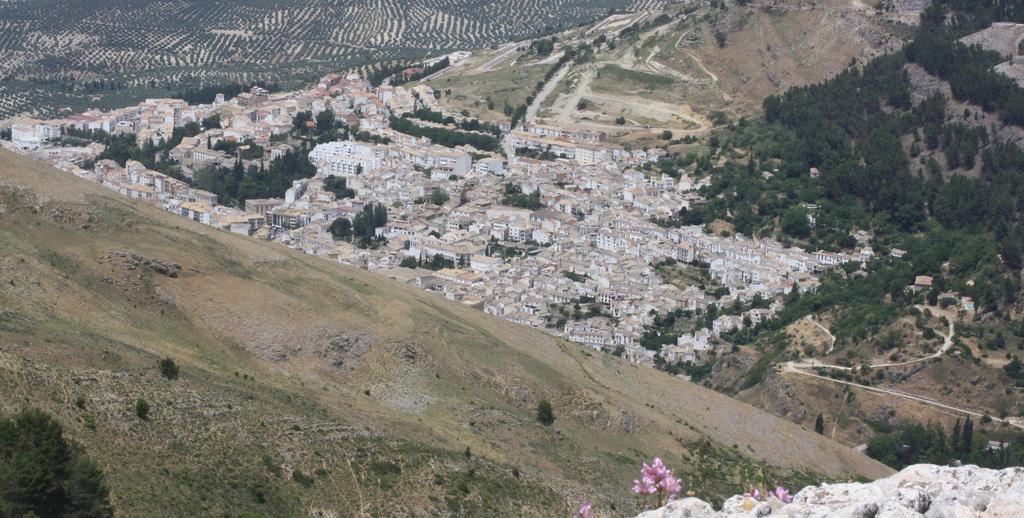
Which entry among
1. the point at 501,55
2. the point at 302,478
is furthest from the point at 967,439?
the point at 501,55

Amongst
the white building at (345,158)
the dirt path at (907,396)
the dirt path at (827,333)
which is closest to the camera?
the dirt path at (907,396)

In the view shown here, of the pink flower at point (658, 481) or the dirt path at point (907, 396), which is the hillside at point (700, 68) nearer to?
the dirt path at point (907, 396)

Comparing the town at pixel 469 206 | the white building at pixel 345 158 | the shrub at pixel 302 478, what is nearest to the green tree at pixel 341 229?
the town at pixel 469 206

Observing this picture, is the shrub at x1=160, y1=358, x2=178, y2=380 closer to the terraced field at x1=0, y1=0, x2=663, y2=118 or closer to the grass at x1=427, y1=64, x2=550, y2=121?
the grass at x1=427, y1=64, x2=550, y2=121

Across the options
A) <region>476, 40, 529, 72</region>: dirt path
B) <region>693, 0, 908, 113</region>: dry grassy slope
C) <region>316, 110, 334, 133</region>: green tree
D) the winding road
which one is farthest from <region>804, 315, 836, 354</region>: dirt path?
<region>476, 40, 529, 72</region>: dirt path

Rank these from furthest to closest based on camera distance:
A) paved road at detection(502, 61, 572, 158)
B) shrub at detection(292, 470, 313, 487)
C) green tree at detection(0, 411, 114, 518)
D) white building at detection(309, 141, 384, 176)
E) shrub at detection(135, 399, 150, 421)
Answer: paved road at detection(502, 61, 572, 158) < white building at detection(309, 141, 384, 176) < shrub at detection(292, 470, 313, 487) < shrub at detection(135, 399, 150, 421) < green tree at detection(0, 411, 114, 518)

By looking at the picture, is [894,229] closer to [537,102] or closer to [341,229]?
[341,229]
